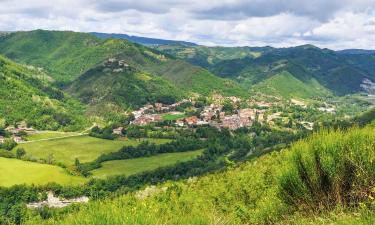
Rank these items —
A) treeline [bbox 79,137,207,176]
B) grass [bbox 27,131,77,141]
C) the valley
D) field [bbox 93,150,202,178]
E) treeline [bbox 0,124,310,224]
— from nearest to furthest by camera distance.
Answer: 1. the valley
2. treeline [bbox 0,124,310,224]
3. field [bbox 93,150,202,178]
4. treeline [bbox 79,137,207,176]
5. grass [bbox 27,131,77,141]

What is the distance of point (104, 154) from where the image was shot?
12306cm

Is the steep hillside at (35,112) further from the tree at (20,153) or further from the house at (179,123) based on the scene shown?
the tree at (20,153)

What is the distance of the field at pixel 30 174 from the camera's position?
93625 millimetres

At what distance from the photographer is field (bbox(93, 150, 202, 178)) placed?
108 meters

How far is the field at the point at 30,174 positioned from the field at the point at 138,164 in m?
8.50

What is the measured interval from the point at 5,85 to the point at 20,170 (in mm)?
113252

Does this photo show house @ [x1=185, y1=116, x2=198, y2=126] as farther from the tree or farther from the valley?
the tree

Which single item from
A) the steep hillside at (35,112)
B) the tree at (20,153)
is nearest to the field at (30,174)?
the tree at (20,153)

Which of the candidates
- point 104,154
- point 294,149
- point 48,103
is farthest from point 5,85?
point 294,149

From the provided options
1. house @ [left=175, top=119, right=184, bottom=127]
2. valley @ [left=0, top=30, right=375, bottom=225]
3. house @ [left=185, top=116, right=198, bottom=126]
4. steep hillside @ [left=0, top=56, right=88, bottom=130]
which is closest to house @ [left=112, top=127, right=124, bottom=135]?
valley @ [left=0, top=30, right=375, bottom=225]

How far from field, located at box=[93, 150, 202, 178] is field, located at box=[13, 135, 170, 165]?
9.30m

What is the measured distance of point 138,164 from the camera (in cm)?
11619

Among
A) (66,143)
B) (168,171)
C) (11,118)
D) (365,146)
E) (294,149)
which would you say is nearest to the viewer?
(365,146)

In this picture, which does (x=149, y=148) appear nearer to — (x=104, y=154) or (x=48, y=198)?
(x=104, y=154)
